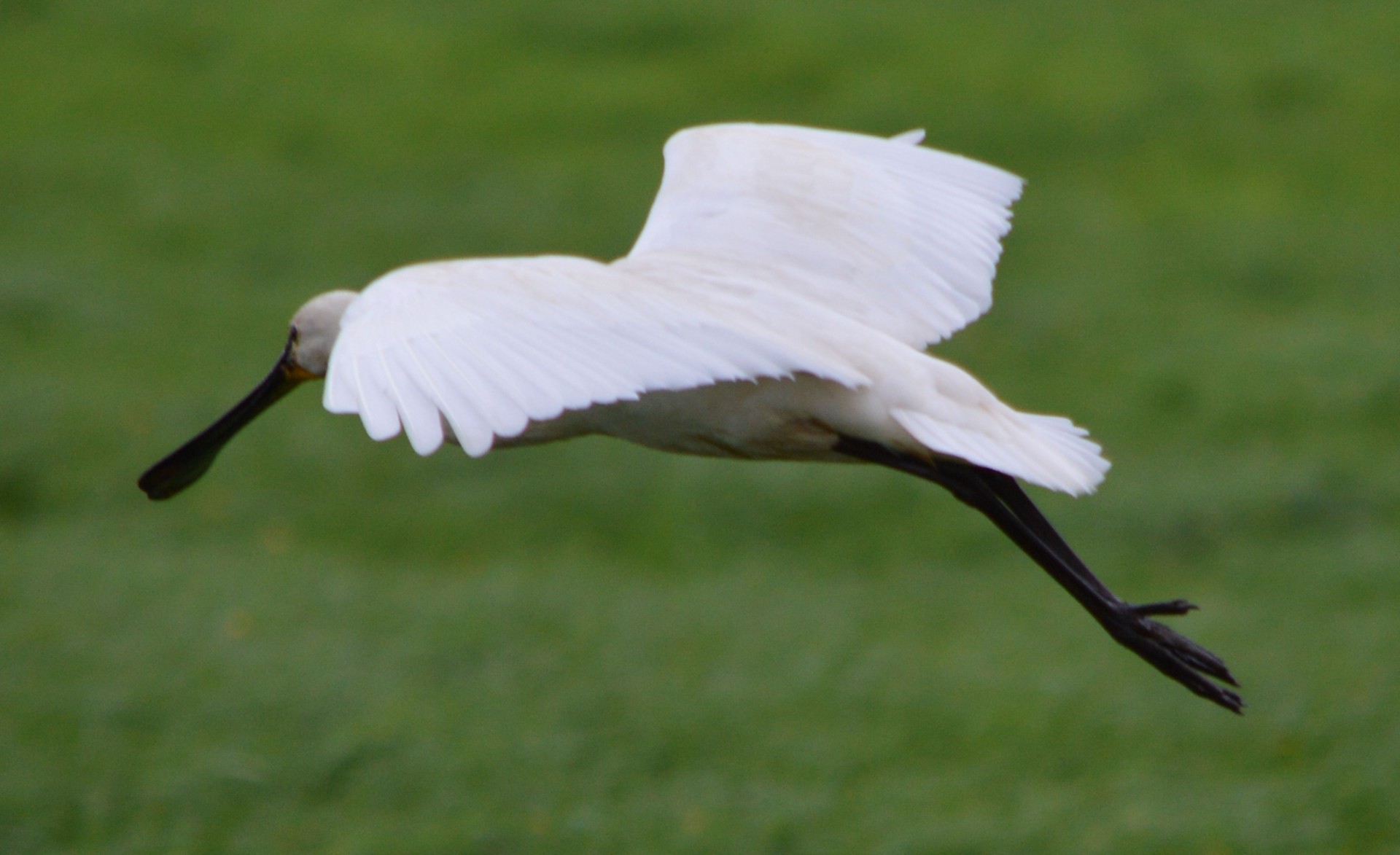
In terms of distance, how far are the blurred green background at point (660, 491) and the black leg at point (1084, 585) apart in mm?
2140

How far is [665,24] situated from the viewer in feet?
50.8

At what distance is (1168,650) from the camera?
4344 millimetres

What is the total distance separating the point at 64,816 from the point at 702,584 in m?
3.36

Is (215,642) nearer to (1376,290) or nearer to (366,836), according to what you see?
(366,836)

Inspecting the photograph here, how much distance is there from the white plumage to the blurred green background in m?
2.34

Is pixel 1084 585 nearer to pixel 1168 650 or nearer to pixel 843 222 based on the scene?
pixel 1168 650

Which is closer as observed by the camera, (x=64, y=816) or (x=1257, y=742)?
(x=64, y=816)

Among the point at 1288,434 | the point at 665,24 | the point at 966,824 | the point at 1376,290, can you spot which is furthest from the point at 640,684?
the point at 665,24

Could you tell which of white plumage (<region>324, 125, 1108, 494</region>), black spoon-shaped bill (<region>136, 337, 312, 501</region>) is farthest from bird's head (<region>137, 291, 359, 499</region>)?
white plumage (<region>324, 125, 1108, 494</region>)

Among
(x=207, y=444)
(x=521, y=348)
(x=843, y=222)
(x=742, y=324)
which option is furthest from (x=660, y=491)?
(x=521, y=348)

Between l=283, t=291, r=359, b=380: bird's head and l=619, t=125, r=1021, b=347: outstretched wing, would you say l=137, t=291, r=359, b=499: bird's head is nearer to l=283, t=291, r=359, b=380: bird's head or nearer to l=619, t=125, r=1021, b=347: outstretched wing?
l=283, t=291, r=359, b=380: bird's head

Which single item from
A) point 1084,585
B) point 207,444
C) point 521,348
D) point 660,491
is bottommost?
point 660,491

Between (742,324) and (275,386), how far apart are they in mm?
1617

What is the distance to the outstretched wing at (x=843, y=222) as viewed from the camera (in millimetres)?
4562
